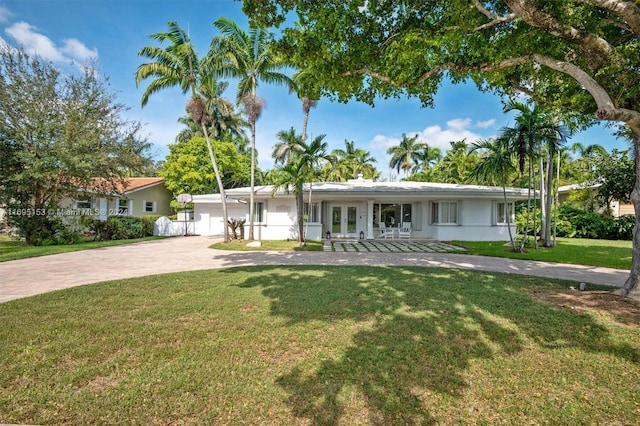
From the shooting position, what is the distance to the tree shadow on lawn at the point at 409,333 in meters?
2.83

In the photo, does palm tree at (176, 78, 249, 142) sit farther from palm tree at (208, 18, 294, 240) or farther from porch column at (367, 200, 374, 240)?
porch column at (367, 200, 374, 240)

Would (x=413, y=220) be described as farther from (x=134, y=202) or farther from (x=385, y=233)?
(x=134, y=202)

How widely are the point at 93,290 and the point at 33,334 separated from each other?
8.30ft

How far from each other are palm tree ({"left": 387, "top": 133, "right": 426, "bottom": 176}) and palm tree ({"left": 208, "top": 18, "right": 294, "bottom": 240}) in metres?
30.2

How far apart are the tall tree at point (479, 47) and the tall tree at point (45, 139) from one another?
13.6m

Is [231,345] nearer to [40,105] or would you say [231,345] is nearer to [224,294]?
[224,294]

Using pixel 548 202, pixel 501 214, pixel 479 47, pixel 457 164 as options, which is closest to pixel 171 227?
pixel 479 47

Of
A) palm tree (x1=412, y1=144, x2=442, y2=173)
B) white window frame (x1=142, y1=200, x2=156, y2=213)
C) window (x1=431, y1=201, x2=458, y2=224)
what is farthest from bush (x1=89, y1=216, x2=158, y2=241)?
palm tree (x1=412, y1=144, x2=442, y2=173)

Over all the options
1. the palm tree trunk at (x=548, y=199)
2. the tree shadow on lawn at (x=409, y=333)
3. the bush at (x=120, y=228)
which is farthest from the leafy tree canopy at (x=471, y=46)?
the bush at (x=120, y=228)

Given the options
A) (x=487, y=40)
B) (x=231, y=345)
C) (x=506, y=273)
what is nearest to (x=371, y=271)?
(x=506, y=273)

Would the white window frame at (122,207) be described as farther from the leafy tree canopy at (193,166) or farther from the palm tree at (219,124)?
the palm tree at (219,124)

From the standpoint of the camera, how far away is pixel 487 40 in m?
5.72

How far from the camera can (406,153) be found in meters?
42.1

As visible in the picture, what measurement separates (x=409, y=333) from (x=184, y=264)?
836cm
